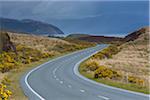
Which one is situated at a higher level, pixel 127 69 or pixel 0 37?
pixel 0 37

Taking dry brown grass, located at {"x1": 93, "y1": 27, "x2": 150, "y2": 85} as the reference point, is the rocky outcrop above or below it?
above

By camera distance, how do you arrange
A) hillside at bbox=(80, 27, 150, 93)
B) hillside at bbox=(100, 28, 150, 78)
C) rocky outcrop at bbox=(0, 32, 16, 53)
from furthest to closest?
rocky outcrop at bbox=(0, 32, 16, 53), hillside at bbox=(100, 28, 150, 78), hillside at bbox=(80, 27, 150, 93)

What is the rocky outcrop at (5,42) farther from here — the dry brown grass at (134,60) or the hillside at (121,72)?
the dry brown grass at (134,60)

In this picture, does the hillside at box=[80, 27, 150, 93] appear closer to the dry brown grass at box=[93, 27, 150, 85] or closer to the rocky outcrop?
the dry brown grass at box=[93, 27, 150, 85]

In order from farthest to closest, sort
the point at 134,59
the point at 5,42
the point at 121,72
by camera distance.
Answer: the point at 5,42
the point at 134,59
the point at 121,72

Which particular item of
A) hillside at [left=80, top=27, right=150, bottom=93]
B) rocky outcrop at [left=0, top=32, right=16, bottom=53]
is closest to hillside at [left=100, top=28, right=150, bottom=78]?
hillside at [left=80, top=27, right=150, bottom=93]

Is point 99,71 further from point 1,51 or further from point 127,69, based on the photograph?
point 1,51

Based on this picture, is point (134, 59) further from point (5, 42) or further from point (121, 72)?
point (121, 72)

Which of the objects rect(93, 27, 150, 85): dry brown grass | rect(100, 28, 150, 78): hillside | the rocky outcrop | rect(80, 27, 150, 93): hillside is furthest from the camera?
the rocky outcrop

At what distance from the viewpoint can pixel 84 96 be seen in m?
22.2

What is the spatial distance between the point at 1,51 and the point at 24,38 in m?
57.4

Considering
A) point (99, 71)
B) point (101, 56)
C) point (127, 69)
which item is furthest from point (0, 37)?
point (99, 71)

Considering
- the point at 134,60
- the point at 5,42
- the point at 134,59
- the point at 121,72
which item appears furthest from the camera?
the point at 5,42

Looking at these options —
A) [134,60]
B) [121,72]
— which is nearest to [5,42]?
[134,60]
